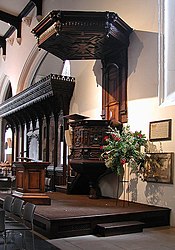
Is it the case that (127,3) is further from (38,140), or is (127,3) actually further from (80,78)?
(38,140)

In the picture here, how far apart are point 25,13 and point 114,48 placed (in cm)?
659

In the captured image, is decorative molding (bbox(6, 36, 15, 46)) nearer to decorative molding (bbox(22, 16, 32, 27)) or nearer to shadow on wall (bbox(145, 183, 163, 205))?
decorative molding (bbox(22, 16, 32, 27))

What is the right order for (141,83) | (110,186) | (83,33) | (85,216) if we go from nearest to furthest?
(85,216) < (83,33) < (141,83) < (110,186)

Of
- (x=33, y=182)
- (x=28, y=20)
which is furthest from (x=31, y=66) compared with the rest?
(x=33, y=182)

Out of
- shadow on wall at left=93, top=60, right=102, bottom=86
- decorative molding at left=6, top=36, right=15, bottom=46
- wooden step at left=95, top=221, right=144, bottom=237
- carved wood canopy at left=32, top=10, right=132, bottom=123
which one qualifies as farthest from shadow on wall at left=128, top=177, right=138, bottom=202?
decorative molding at left=6, top=36, right=15, bottom=46

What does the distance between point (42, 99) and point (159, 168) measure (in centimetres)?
493

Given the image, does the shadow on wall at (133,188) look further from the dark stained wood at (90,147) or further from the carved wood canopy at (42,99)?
the carved wood canopy at (42,99)

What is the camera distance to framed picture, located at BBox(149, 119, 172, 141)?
641 cm

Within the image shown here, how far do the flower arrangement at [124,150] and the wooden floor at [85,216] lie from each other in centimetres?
73

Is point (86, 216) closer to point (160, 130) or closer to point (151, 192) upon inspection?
point (151, 192)

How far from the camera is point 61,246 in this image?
4699 mm

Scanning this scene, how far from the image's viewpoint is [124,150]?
638 cm

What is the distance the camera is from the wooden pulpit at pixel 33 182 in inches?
253

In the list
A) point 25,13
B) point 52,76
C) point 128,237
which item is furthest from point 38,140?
point 128,237
